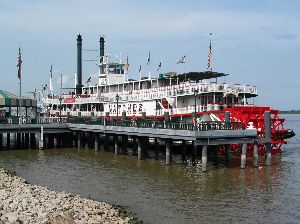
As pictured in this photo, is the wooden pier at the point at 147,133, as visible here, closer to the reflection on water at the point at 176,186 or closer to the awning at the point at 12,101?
the reflection on water at the point at 176,186

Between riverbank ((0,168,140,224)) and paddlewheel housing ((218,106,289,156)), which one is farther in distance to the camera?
paddlewheel housing ((218,106,289,156))

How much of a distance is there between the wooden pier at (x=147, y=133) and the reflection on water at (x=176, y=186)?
173cm

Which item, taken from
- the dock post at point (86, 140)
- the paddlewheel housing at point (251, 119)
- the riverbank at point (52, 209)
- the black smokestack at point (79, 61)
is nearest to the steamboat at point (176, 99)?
the paddlewheel housing at point (251, 119)

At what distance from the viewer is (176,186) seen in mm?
25328

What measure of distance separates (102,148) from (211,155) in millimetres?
12914

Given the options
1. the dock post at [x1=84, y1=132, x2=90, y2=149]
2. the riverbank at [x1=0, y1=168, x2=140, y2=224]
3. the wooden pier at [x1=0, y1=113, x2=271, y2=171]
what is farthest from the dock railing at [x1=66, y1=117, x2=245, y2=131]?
the riverbank at [x1=0, y1=168, x2=140, y2=224]

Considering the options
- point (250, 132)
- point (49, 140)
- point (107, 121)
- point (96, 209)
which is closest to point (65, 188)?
point (96, 209)

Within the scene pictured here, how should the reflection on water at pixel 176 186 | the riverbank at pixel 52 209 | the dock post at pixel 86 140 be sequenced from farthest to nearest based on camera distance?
the dock post at pixel 86 140 < the reflection on water at pixel 176 186 < the riverbank at pixel 52 209

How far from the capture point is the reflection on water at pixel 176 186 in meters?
19.5

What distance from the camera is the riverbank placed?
50.6 ft

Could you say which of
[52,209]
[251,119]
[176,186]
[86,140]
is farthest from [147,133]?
[52,209]

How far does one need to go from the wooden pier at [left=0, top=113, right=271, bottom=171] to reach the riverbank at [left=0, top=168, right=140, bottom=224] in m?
11.1

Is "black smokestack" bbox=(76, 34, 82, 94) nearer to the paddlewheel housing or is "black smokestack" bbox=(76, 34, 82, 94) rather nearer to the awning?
the awning

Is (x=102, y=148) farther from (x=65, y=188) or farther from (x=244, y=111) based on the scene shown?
(x=65, y=188)
